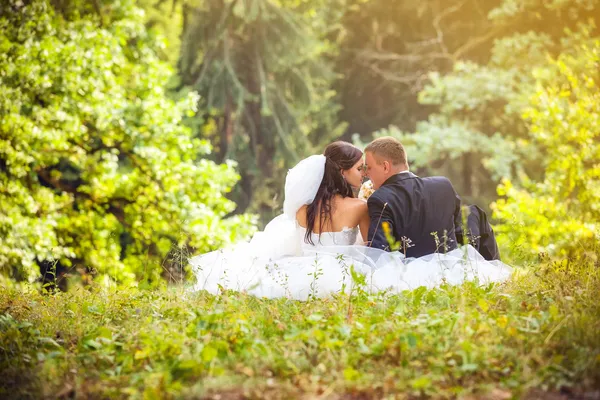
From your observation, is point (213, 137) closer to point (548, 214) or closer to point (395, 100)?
point (395, 100)

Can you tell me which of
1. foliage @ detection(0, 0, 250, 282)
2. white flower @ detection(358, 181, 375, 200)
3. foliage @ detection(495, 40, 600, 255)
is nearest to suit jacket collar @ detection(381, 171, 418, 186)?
white flower @ detection(358, 181, 375, 200)

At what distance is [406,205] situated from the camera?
5.37m

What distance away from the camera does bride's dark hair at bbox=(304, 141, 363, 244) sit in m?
5.56

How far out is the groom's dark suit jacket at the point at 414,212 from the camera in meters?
5.24

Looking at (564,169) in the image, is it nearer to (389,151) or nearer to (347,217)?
(389,151)

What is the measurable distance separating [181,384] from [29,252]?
6.74 metres

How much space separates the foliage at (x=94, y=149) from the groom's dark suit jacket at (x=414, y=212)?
155 inches

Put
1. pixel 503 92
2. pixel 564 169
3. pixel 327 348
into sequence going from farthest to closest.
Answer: pixel 503 92
pixel 564 169
pixel 327 348

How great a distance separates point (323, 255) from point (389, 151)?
1130 mm

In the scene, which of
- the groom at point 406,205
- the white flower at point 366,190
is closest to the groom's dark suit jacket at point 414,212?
the groom at point 406,205

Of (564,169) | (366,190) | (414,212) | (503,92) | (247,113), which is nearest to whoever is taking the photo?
(414,212)

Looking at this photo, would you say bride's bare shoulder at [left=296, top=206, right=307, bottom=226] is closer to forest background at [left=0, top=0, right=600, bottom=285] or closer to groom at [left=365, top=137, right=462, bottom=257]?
forest background at [left=0, top=0, right=600, bottom=285]

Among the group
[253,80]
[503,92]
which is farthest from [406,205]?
[253,80]

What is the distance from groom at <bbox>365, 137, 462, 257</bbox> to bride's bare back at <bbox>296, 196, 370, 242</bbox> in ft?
0.72
